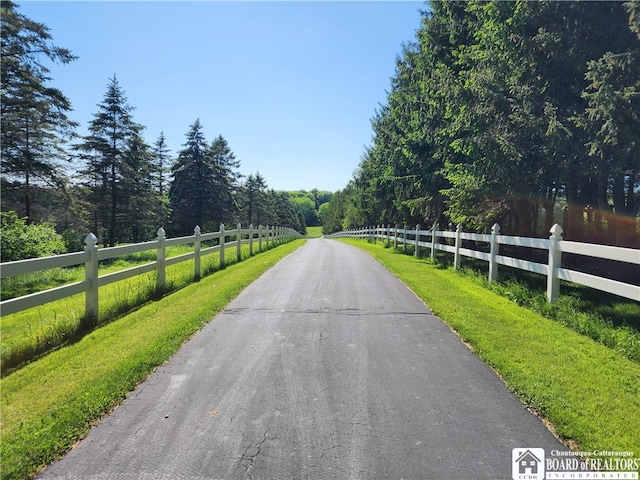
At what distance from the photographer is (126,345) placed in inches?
179

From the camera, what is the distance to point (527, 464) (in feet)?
8.20

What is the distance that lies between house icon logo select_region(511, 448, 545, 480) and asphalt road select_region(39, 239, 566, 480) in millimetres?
64

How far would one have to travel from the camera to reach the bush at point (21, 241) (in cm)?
1281

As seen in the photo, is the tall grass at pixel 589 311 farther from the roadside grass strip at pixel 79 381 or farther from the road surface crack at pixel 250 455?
the roadside grass strip at pixel 79 381

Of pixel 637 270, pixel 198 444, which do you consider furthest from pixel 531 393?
pixel 637 270

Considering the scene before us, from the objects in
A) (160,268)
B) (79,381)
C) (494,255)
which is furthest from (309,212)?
(79,381)

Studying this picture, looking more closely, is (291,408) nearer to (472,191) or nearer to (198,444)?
(198,444)

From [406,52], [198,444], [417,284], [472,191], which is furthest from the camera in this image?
[406,52]

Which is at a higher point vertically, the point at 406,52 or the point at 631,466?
the point at 406,52

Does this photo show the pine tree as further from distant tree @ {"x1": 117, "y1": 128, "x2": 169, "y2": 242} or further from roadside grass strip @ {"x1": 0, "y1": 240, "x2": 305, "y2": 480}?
roadside grass strip @ {"x1": 0, "y1": 240, "x2": 305, "y2": 480}

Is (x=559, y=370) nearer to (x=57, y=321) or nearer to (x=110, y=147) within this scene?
(x=57, y=321)

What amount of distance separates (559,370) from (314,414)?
8.38ft

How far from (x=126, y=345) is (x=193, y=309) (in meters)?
1.68

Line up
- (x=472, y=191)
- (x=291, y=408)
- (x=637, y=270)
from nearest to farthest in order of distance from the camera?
(x=291, y=408) < (x=637, y=270) < (x=472, y=191)
